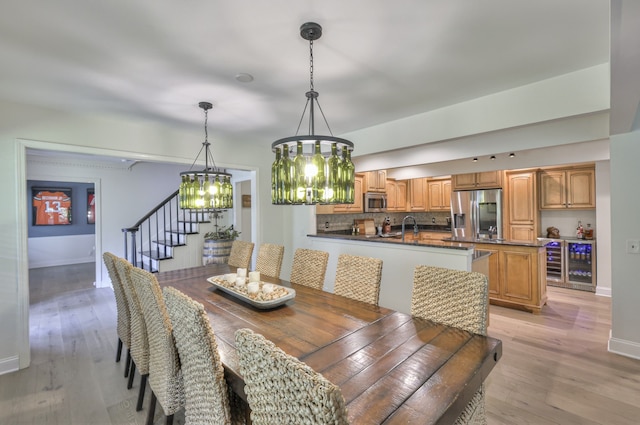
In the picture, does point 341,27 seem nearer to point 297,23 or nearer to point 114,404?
point 297,23

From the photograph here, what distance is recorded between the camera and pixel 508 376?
8.09 ft

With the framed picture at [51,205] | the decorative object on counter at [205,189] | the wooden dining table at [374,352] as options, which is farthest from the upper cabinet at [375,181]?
the framed picture at [51,205]

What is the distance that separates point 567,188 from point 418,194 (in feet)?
8.58

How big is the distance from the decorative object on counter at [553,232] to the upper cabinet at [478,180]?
116cm

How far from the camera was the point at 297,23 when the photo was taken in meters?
1.69

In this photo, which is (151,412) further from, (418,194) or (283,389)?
(418,194)

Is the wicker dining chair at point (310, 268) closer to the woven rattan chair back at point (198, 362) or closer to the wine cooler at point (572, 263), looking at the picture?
the woven rattan chair back at point (198, 362)

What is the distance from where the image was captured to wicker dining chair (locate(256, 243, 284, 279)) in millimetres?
3113

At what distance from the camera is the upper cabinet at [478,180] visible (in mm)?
5491

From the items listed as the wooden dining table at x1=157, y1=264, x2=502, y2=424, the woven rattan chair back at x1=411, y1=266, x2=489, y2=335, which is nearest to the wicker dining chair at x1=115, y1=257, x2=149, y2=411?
the wooden dining table at x1=157, y1=264, x2=502, y2=424

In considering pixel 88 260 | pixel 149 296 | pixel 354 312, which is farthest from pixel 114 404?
pixel 88 260

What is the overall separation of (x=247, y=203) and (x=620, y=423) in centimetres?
592

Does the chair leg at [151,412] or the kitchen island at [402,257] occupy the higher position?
the kitchen island at [402,257]

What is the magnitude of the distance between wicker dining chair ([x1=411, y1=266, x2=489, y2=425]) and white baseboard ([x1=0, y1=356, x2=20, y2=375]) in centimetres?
350
